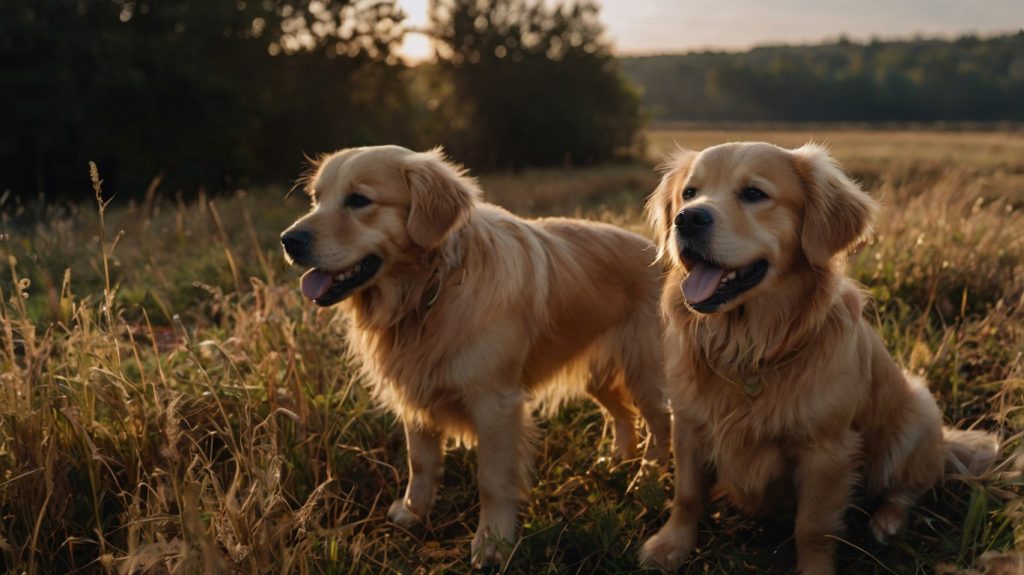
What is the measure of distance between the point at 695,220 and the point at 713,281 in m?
0.22

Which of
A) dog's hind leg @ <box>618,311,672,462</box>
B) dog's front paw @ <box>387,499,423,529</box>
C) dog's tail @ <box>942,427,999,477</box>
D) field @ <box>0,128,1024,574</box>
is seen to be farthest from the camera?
dog's hind leg @ <box>618,311,672,462</box>

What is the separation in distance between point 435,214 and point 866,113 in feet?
214

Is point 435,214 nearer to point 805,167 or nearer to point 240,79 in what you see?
point 805,167

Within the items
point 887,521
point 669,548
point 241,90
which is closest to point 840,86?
point 241,90

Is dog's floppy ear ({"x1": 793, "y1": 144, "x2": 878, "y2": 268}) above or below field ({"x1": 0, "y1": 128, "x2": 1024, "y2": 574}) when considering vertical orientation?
above

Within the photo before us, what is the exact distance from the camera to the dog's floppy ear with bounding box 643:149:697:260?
3062 mm

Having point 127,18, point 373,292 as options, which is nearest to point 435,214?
point 373,292

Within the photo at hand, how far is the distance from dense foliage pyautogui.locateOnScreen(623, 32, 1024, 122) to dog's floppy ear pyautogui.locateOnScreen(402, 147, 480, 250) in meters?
53.5

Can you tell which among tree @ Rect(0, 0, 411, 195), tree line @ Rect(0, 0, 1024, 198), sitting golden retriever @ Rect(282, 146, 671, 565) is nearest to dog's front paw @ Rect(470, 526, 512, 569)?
sitting golden retriever @ Rect(282, 146, 671, 565)

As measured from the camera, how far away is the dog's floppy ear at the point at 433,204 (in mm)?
3082

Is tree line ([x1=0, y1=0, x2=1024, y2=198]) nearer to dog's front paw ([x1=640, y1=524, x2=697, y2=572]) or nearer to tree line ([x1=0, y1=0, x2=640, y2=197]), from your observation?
tree line ([x1=0, y1=0, x2=640, y2=197])

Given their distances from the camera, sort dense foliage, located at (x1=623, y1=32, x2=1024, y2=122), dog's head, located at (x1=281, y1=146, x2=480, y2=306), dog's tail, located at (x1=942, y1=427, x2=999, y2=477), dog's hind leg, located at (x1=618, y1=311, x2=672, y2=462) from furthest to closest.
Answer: dense foliage, located at (x1=623, y1=32, x2=1024, y2=122) < dog's hind leg, located at (x1=618, y1=311, x2=672, y2=462) < dog's tail, located at (x1=942, y1=427, x2=999, y2=477) < dog's head, located at (x1=281, y1=146, x2=480, y2=306)

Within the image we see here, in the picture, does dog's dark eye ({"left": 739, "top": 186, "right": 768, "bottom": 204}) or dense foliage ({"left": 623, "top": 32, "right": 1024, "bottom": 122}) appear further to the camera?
dense foliage ({"left": 623, "top": 32, "right": 1024, "bottom": 122})

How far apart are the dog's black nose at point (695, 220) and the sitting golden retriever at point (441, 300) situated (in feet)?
2.81
